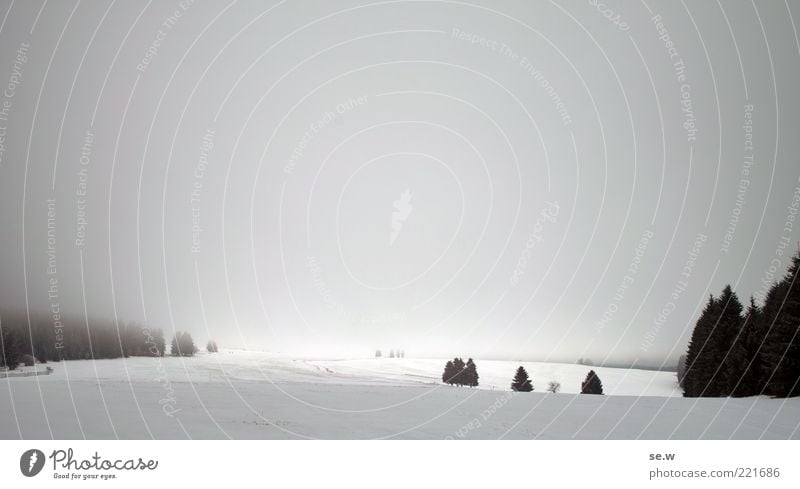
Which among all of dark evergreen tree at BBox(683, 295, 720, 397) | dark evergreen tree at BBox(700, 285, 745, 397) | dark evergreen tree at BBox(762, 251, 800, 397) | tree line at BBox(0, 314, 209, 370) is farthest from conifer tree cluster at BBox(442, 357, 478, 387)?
dark evergreen tree at BBox(762, 251, 800, 397)

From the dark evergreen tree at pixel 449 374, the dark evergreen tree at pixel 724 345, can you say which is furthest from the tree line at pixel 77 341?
the dark evergreen tree at pixel 724 345

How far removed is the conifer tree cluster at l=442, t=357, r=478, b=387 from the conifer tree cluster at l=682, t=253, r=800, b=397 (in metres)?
28.5

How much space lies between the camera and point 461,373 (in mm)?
70438

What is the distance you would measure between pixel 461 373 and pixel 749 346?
41.7m

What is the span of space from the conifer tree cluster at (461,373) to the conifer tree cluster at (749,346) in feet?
93.6

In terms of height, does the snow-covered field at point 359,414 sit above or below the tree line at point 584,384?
above

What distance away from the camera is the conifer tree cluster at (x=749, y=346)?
27500 mm

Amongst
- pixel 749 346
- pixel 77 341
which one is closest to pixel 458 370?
pixel 749 346

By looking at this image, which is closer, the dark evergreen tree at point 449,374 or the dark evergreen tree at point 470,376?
the dark evergreen tree at point 470,376

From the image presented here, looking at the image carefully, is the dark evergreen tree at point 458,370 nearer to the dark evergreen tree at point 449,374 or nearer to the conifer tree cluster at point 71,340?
the dark evergreen tree at point 449,374

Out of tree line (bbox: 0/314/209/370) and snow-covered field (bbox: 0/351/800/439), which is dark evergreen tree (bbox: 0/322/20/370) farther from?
snow-covered field (bbox: 0/351/800/439)

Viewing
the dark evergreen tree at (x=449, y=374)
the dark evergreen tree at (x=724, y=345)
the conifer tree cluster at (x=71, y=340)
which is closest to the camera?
the dark evergreen tree at (x=724, y=345)
